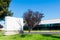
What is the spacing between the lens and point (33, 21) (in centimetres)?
5853

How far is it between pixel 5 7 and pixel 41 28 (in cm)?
1475

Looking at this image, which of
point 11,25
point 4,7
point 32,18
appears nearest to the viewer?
point 11,25

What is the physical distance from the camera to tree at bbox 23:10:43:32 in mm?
58375

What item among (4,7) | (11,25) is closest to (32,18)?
(4,7)

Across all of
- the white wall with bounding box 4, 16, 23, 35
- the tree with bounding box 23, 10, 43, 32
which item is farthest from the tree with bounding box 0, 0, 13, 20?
the white wall with bounding box 4, 16, 23, 35

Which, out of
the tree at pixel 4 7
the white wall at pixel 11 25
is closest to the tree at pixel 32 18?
the tree at pixel 4 7

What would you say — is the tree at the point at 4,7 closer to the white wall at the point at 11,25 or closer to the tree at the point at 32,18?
the tree at the point at 32,18

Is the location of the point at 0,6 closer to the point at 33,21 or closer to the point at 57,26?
the point at 33,21

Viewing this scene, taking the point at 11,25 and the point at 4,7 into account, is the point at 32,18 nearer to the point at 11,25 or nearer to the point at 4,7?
the point at 4,7

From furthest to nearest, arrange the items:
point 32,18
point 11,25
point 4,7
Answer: point 32,18 → point 4,7 → point 11,25

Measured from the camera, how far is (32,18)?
59.2 metres

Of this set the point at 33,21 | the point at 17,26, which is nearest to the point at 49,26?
the point at 33,21

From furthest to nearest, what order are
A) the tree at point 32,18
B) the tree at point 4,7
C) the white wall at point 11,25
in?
the tree at point 32,18 → the tree at point 4,7 → the white wall at point 11,25

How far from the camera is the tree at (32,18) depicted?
58.4m
